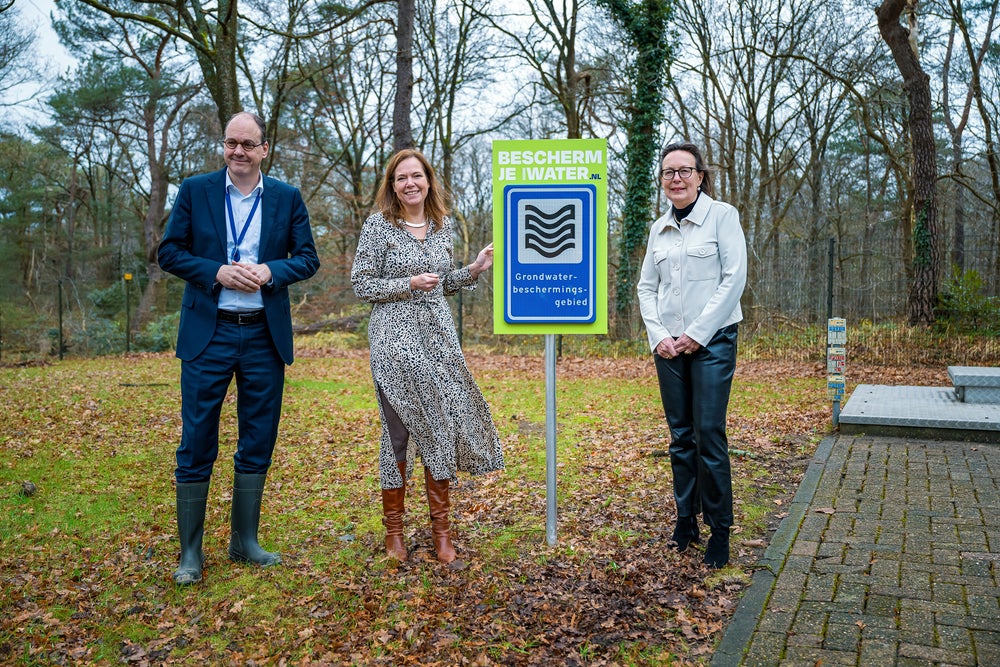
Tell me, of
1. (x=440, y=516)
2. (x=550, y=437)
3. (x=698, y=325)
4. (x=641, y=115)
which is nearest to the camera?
(x=698, y=325)

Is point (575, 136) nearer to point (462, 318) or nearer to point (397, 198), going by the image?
point (462, 318)

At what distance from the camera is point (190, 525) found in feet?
12.2

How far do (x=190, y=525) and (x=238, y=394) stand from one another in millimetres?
681

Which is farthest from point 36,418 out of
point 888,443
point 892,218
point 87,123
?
point 892,218

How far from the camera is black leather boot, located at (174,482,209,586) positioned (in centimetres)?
369

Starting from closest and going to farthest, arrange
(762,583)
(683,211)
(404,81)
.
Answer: (762,583) < (683,211) < (404,81)

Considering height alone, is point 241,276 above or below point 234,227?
below

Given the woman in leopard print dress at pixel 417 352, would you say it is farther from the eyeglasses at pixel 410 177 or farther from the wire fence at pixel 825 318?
the wire fence at pixel 825 318

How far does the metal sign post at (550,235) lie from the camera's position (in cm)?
392

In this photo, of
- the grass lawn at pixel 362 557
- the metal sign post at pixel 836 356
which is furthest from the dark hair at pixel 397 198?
the metal sign post at pixel 836 356

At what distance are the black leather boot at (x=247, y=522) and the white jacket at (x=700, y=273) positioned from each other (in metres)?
2.18

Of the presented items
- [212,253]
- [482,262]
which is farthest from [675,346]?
[212,253]

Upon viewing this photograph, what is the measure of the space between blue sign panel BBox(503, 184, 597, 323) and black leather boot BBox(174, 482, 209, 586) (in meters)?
1.81

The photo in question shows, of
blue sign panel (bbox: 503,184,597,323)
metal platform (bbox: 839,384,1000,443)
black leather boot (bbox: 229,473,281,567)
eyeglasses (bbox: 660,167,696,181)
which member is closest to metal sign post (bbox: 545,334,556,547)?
blue sign panel (bbox: 503,184,597,323)
